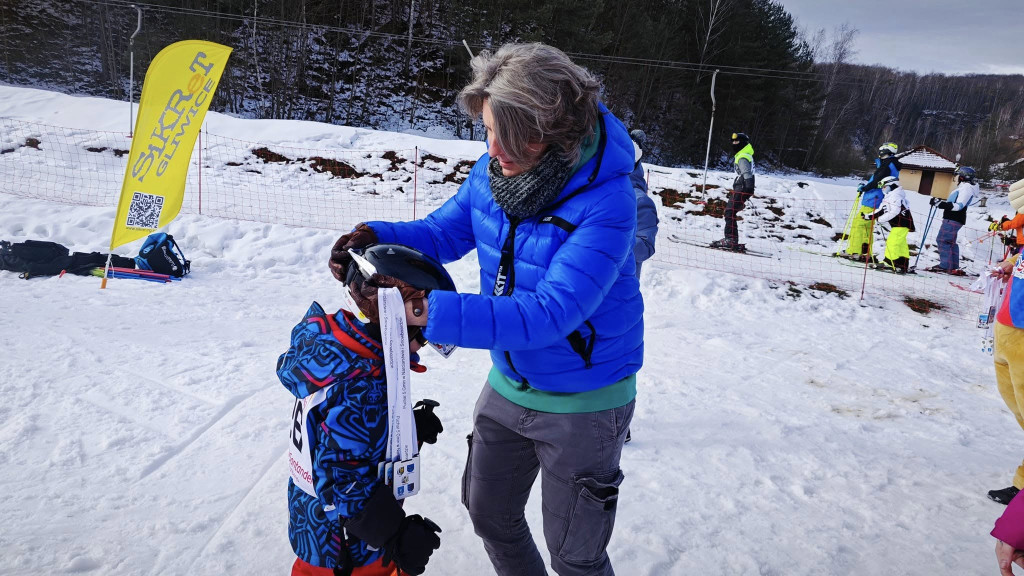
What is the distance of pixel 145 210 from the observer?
17.3 feet

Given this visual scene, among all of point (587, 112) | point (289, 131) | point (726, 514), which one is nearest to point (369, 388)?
point (587, 112)

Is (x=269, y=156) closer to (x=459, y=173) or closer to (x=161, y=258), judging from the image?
(x=459, y=173)

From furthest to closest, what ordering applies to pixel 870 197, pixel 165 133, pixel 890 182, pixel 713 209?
pixel 713 209
pixel 870 197
pixel 890 182
pixel 165 133

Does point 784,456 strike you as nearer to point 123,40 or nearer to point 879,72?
point 123,40

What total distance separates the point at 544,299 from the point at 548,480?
64 cm

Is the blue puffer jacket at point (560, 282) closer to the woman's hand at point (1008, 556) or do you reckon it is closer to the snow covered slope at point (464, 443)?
the woman's hand at point (1008, 556)

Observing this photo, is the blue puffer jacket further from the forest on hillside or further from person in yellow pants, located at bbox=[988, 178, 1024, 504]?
the forest on hillside

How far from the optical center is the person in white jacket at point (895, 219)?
8523 millimetres

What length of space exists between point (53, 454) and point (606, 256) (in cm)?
299

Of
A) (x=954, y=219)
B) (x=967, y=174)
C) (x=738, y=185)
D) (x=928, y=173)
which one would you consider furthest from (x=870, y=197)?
(x=928, y=173)

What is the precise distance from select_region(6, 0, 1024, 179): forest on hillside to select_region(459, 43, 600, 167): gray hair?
18.6 meters

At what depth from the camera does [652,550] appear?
2.50 meters

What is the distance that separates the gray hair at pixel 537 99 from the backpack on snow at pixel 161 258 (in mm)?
5513

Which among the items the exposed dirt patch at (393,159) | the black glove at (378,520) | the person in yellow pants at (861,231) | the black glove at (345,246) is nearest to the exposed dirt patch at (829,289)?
the person in yellow pants at (861,231)
